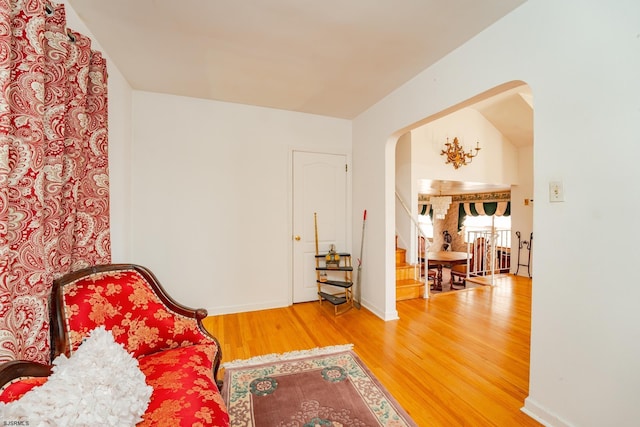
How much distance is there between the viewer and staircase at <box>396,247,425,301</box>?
381cm

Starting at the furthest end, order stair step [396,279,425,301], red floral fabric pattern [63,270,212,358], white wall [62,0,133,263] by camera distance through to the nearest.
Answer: stair step [396,279,425,301]
white wall [62,0,133,263]
red floral fabric pattern [63,270,212,358]

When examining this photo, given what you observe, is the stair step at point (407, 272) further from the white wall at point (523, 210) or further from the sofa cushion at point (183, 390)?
the sofa cushion at point (183, 390)

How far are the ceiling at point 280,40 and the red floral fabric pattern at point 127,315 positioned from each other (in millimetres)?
1764

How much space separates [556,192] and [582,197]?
A: 0.12m

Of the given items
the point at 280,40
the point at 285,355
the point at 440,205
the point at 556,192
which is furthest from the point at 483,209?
the point at 280,40

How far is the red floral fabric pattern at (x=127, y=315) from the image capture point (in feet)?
4.42

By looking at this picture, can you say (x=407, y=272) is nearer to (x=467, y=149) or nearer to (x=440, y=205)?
(x=467, y=149)

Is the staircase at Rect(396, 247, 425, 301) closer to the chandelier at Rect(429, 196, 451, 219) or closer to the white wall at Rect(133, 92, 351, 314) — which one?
the white wall at Rect(133, 92, 351, 314)

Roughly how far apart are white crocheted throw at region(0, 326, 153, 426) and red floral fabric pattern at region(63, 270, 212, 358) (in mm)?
332

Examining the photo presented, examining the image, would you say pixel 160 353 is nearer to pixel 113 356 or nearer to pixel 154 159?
pixel 113 356

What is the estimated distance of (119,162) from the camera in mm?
2480

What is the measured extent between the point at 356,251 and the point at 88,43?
3.31m

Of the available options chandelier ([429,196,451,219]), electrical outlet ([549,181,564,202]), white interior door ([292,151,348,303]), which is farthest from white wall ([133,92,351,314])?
chandelier ([429,196,451,219])

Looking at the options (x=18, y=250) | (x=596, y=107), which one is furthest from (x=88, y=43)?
(x=596, y=107)
